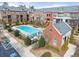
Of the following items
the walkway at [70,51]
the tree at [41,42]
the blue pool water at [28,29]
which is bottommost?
the walkway at [70,51]

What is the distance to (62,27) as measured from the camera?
1.74m

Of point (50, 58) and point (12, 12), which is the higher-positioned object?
point (12, 12)

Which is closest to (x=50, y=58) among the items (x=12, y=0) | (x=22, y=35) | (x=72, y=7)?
(x=22, y=35)

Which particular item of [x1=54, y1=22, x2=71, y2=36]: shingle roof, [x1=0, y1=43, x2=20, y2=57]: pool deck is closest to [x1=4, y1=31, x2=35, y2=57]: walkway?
[x1=0, y1=43, x2=20, y2=57]: pool deck

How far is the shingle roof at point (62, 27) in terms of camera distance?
1.74m

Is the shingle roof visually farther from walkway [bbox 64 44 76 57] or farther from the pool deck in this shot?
the pool deck

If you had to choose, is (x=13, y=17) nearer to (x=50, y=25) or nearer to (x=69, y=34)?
(x=50, y=25)

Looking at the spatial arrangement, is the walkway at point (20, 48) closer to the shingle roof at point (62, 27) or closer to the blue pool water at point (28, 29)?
the blue pool water at point (28, 29)

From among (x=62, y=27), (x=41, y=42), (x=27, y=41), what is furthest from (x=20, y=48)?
(x=62, y=27)

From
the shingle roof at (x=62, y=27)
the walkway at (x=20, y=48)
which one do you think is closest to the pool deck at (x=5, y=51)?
the walkway at (x=20, y=48)

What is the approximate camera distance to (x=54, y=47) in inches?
69.1

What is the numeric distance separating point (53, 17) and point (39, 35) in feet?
0.67

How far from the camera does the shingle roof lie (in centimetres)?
174

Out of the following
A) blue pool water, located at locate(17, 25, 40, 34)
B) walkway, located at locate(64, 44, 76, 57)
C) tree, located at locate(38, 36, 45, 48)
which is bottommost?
walkway, located at locate(64, 44, 76, 57)
